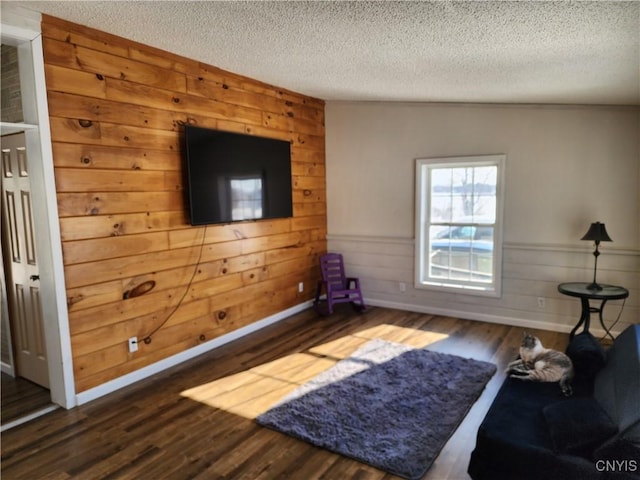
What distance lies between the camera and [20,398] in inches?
120

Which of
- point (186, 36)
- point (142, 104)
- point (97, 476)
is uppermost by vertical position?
point (186, 36)

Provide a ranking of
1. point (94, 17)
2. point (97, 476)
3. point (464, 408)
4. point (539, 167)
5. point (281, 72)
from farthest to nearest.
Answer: point (539, 167)
point (281, 72)
point (464, 408)
point (94, 17)
point (97, 476)

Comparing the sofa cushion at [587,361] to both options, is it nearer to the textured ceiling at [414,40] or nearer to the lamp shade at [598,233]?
the lamp shade at [598,233]

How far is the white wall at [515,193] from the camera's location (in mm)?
3910

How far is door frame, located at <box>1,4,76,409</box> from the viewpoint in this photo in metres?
2.52

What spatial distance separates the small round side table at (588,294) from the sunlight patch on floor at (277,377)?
122 centimetres

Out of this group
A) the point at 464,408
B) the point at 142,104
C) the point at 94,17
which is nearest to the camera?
the point at 94,17

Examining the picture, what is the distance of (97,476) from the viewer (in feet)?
7.19

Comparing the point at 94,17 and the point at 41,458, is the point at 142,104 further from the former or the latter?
the point at 41,458

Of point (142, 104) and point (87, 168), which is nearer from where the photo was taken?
point (87, 168)

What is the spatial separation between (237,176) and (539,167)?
3.07 m

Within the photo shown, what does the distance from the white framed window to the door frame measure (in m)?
3.65

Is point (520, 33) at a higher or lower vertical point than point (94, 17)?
lower

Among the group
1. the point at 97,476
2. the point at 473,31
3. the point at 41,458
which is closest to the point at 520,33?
the point at 473,31
